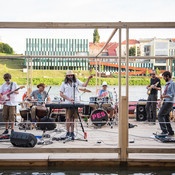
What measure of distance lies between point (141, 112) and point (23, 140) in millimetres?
4602

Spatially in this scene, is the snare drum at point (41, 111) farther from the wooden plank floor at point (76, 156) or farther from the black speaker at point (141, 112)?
the black speaker at point (141, 112)

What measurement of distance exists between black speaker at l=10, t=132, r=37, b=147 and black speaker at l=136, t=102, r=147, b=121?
4.33m

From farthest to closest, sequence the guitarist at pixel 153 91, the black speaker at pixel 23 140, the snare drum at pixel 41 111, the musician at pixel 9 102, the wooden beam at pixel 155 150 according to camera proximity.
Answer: the guitarist at pixel 153 91 < the snare drum at pixel 41 111 < the musician at pixel 9 102 < the black speaker at pixel 23 140 < the wooden beam at pixel 155 150

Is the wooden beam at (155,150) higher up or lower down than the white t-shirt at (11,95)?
lower down

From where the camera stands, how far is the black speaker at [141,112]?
8.21m

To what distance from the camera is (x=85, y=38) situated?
61.0 meters

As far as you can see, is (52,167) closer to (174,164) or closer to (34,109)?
(174,164)

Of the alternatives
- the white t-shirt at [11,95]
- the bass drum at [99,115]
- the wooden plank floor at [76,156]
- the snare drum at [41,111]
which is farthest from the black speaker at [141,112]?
the white t-shirt at [11,95]

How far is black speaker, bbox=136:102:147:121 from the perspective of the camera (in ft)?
26.9

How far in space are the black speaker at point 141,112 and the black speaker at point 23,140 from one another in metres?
4.33

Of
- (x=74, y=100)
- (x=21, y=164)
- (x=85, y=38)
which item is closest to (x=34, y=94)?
(x=74, y=100)

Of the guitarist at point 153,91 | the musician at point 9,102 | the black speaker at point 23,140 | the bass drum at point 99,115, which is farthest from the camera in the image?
the guitarist at point 153,91

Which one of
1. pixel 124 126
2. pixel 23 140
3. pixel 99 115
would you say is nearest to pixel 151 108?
pixel 99 115

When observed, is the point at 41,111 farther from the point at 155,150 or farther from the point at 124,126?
the point at 155,150
